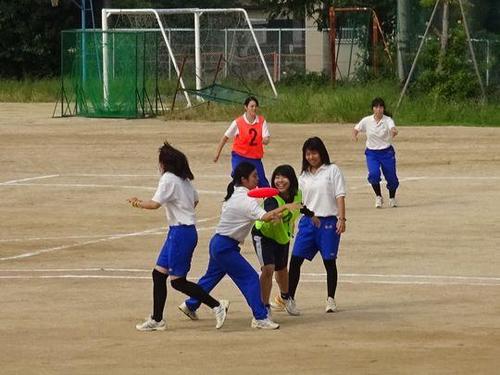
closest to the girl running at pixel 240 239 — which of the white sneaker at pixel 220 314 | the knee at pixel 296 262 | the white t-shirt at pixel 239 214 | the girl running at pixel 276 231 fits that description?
the white t-shirt at pixel 239 214

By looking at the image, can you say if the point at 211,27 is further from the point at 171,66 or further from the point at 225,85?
the point at 225,85

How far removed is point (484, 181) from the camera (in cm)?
2692

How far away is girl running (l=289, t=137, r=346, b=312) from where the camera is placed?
46.3ft

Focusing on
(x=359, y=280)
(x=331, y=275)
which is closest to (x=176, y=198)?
(x=331, y=275)

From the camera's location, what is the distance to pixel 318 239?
14.2 meters

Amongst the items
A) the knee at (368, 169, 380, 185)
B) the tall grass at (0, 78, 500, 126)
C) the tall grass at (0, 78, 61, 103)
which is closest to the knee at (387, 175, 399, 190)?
the knee at (368, 169, 380, 185)

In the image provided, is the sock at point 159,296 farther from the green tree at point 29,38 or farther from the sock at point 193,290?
the green tree at point 29,38

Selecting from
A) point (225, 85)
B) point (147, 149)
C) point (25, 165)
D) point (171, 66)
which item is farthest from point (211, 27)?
point (25, 165)

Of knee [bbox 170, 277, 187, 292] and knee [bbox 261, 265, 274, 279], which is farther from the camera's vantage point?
knee [bbox 261, 265, 274, 279]

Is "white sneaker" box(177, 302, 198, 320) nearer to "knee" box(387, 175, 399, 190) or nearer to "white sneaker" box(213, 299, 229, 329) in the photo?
"white sneaker" box(213, 299, 229, 329)

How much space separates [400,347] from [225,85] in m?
32.3

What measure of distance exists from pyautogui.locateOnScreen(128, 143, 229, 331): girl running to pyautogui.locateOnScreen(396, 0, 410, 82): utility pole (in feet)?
97.3

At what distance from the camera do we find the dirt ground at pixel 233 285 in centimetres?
1196

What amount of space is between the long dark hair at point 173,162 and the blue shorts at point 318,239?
143cm
